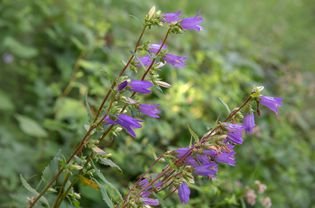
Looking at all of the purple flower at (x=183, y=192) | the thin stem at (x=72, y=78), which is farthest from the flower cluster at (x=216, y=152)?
the thin stem at (x=72, y=78)

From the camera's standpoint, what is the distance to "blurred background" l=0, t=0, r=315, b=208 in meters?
2.77

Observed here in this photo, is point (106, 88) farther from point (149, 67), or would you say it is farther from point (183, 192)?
point (183, 192)

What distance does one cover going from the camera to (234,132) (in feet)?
4.82

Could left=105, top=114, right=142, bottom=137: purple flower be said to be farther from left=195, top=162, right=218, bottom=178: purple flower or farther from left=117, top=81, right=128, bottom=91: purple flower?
left=195, top=162, right=218, bottom=178: purple flower

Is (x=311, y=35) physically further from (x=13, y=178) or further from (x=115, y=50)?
(x=13, y=178)

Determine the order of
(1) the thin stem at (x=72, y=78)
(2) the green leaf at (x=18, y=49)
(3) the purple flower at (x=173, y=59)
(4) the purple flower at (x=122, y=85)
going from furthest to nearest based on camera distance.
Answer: (2) the green leaf at (x=18, y=49) < (1) the thin stem at (x=72, y=78) < (3) the purple flower at (x=173, y=59) < (4) the purple flower at (x=122, y=85)

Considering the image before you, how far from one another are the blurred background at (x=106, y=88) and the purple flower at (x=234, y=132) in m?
0.68

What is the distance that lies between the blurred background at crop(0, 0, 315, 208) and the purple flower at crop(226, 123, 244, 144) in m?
0.68

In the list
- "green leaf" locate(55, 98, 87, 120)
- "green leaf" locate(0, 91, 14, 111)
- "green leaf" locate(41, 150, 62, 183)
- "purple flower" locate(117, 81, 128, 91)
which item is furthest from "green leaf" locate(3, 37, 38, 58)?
"purple flower" locate(117, 81, 128, 91)

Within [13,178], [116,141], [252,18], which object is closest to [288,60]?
[252,18]

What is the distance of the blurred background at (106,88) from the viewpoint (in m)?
2.77

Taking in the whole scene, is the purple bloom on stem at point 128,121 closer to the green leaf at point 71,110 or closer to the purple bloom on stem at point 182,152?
the purple bloom on stem at point 182,152

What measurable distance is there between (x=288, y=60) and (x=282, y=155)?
8.19ft

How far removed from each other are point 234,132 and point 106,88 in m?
1.69
